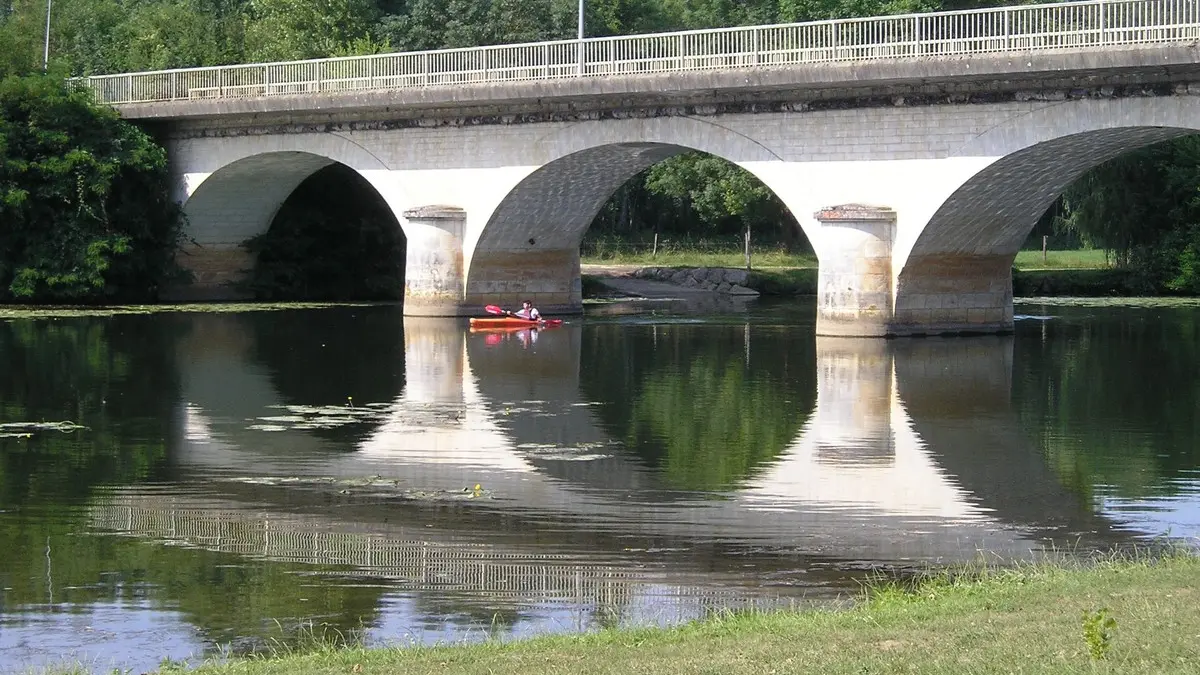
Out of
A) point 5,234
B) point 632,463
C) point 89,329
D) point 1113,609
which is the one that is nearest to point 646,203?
point 5,234

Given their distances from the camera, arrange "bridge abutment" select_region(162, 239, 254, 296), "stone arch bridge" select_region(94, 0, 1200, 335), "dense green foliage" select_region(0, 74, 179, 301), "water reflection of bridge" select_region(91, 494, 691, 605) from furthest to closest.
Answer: "bridge abutment" select_region(162, 239, 254, 296)
"dense green foliage" select_region(0, 74, 179, 301)
"stone arch bridge" select_region(94, 0, 1200, 335)
"water reflection of bridge" select_region(91, 494, 691, 605)

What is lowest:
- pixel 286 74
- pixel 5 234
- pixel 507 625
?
pixel 507 625

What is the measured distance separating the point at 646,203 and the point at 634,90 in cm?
3244

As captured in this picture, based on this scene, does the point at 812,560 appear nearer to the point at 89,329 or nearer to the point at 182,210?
the point at 89,329

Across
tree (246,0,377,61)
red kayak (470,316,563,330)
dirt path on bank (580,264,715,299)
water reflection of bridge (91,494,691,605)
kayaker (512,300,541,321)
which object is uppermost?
tree (246,0,377,61)

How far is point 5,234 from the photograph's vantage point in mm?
39594

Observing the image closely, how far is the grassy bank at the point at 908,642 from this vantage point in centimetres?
801

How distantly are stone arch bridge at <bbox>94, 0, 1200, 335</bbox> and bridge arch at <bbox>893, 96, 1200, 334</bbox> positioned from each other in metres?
0.04

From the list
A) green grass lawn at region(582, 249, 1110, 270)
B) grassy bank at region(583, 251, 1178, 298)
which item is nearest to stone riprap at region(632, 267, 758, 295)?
grassy bank at region(583, 251, 1178, 298)

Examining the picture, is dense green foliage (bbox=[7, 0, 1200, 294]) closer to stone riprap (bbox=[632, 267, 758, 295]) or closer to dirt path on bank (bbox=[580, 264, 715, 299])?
stone riprap (bbox=[632, 267, 758, 295])

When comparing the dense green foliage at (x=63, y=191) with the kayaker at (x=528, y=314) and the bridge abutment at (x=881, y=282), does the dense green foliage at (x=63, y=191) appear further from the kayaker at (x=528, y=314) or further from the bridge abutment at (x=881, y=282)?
the bridge abutment at (x=881, y=282)

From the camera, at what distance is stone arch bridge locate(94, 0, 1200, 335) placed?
2697cm

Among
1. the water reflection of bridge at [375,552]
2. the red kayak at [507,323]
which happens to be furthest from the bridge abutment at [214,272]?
the water reflection of bridge at [375,552]

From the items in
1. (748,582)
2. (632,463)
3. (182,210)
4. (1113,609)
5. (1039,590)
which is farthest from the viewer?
(182,210)
